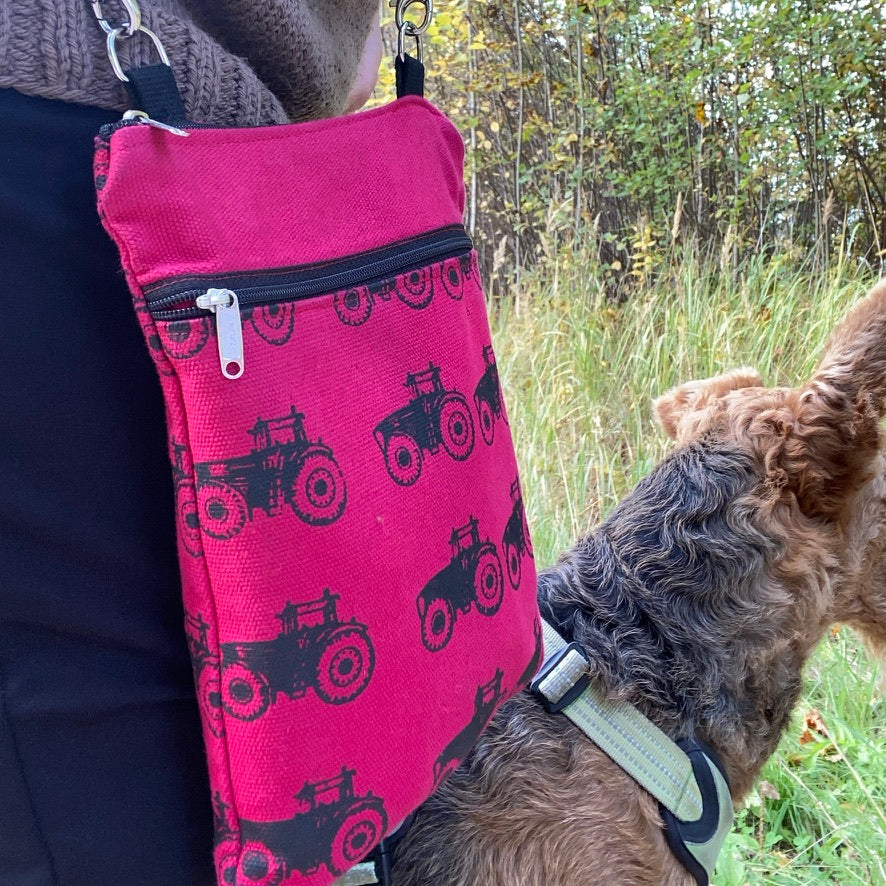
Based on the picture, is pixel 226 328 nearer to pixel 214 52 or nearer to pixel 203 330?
pixel 203 330

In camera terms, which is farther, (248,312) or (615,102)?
(615,102)

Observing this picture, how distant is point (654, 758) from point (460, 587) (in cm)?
76

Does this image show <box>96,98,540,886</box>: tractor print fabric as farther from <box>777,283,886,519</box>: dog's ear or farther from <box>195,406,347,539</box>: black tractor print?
<box>777,283,886,519</box>: dog's ear

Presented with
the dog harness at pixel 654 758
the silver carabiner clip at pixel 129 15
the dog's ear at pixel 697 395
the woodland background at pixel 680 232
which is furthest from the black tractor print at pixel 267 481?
the woodland background at pixel 680 232

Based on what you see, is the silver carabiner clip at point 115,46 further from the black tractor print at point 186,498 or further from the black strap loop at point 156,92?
the black tractor print at point 186,498

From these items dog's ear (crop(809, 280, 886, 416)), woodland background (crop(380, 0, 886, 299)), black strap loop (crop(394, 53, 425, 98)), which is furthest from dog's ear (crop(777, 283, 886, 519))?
woodland background (crop(380, 0, 886, 299))

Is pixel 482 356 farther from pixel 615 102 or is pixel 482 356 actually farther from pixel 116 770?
pixel 615 102

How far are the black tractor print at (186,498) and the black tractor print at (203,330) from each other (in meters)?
0.10

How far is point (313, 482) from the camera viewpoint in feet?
2.91

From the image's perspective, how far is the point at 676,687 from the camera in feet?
5.52

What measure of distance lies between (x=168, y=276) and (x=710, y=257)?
5.08 m

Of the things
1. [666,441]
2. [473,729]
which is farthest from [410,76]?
[666,441]

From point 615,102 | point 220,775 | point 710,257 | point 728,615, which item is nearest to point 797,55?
point 615,102

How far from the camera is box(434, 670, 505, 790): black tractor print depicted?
3.49ft
